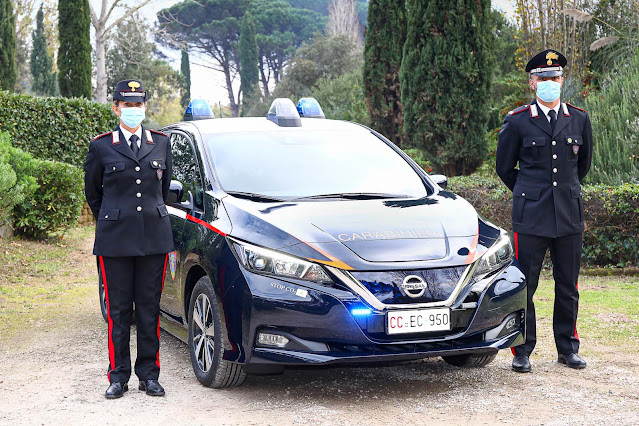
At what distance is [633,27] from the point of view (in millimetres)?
15578

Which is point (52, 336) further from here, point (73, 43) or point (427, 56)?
point (73, 43)

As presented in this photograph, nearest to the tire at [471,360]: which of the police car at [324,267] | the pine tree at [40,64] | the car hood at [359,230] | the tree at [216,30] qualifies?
the police car at [324,267]

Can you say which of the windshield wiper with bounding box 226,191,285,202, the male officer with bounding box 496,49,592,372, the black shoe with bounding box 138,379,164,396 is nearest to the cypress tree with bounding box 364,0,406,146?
the male officer with bounding box 496,49,592,372

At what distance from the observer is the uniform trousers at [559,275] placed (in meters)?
5.93

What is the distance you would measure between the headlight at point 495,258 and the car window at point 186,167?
1.86 metres

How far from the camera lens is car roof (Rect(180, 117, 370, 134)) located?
645 cm

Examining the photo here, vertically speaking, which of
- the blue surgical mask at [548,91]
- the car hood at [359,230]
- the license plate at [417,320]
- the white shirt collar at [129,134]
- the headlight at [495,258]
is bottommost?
the license plate at [417,320]

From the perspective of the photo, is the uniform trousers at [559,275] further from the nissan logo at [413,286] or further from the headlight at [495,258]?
the nissan logo at [413,286]

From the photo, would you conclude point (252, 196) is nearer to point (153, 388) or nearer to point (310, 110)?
point (153, 388)

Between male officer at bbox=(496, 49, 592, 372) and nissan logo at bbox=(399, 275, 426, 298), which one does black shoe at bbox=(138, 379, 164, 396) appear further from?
male officer at bbox=(496, 49, 592, 372)

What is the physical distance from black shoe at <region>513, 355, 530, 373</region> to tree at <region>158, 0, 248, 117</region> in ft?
198

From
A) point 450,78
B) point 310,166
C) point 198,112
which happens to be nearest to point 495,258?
point 310,166

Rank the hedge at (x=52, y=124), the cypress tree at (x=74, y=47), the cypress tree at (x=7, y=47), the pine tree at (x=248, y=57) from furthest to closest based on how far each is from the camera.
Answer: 1. the pine tree at (x=248, y=57)
2. the cypress tree at (x=7, y=47)
3. the cypress tree at (x=74, y=47)
4. the hedge at (x=52, y=124)

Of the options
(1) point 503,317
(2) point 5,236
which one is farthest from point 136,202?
(2) point 5,236
